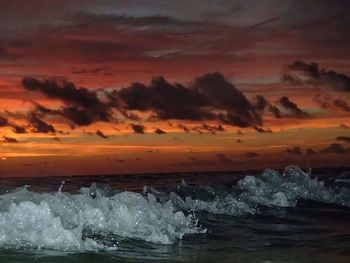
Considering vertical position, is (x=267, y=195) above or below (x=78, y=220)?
below

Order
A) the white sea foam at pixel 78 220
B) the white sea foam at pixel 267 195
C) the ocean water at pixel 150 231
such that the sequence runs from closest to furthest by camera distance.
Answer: the ocean water at pixel 150 231
the white sea foam at pixel 78 220
the white sea foam at pixel 267 195

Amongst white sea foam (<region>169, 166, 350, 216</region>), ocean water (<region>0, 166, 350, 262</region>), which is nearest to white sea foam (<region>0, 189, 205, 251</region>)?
ocean water (<region>0, 166, 350, 262</region>)

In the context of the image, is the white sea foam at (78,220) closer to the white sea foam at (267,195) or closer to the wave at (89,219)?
the wave at (89,219)

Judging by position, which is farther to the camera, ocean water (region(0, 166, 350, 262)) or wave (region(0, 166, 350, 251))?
wave (region(0, 166, 350, 251))

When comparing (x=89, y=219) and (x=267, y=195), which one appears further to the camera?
(x=267, y=195)

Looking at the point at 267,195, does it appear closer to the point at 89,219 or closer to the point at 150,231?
the point at 150,231

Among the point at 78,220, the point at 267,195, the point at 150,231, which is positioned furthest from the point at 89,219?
the point at 267,195

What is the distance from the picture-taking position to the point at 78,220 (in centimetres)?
1443

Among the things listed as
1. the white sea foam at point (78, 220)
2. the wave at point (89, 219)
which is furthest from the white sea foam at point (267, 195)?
the white sea foam at point (78, 220)

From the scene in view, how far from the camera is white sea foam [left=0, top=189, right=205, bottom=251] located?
1209 cm

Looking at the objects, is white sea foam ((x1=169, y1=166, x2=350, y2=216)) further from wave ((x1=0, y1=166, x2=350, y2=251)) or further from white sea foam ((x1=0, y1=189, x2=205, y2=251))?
white sea foam ((x1=0, y1=189, x2=205, y2=251))

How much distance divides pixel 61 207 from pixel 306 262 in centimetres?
668

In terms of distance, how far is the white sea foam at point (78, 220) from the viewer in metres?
12.1

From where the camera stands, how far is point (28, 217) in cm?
1295
